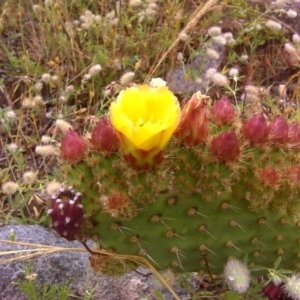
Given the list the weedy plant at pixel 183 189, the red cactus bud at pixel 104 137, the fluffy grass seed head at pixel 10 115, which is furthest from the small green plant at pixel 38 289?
the fluffy grass seed head at pixel 10 115

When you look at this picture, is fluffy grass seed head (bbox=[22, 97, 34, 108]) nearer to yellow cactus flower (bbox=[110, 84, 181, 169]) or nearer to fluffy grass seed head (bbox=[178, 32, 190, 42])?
fluffy grass seed head (bbox=[178, 32, 190, 42])

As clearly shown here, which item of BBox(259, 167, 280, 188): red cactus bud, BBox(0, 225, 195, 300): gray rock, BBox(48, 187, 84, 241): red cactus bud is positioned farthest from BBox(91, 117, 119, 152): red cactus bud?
BBox(0, 225, 195, 300): gray rock

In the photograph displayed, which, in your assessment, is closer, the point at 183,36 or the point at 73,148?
the point at 73,148

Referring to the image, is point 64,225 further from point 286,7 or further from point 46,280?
point 286,7

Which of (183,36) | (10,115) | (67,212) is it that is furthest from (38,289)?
(183,36)

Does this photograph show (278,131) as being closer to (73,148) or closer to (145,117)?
(145,117)

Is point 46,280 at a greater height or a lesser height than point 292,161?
lesser

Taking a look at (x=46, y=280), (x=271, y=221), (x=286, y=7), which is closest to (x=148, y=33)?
(x=286, y=7)
